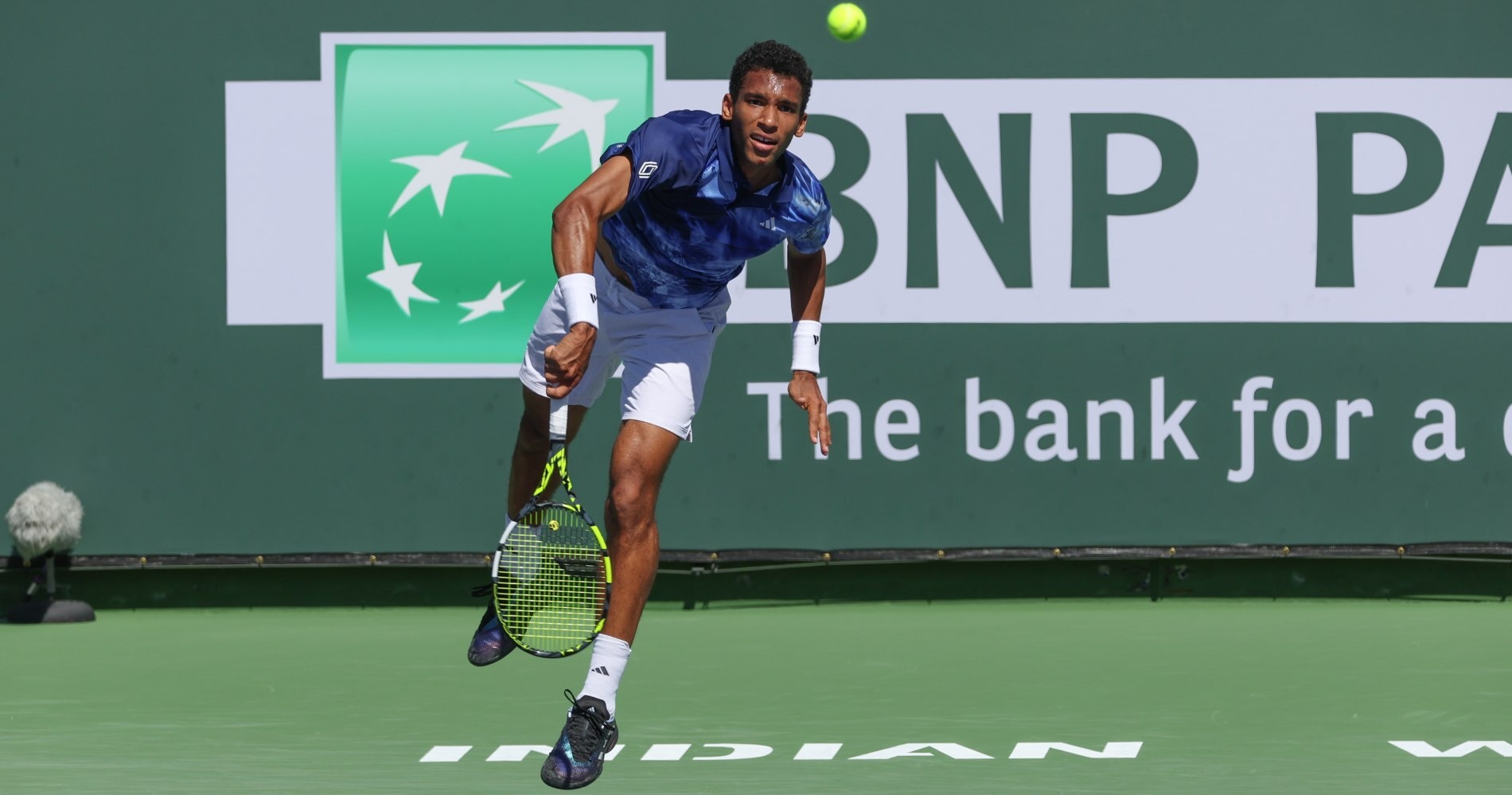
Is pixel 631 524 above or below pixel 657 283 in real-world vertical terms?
below

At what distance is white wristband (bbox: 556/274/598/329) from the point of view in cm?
469

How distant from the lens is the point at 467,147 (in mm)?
8391

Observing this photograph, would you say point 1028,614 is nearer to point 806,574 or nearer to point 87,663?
point 806,574

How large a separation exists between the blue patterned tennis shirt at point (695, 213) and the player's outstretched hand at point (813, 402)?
333mm

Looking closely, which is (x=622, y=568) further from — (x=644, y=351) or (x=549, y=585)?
(x=644, y=351)

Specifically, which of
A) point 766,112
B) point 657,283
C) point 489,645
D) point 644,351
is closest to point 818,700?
point 489,645

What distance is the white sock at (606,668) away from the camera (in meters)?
4.89

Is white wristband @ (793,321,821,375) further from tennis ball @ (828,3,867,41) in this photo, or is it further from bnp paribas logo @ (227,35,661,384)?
bnp paribas logo @ (227,35,661,384)

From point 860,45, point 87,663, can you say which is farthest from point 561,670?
point 860,45

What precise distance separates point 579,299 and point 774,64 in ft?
2.62

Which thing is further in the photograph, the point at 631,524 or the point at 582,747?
the point at 631,524

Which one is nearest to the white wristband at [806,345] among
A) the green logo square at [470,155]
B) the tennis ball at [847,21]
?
the tennis ball at [847,21]

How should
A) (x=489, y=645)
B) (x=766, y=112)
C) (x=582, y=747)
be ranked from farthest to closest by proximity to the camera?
(x=489, y=645) < (x=766, y=112) < (x=582, y=747)

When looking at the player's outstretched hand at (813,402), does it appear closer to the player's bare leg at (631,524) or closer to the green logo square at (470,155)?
the player's bare leg at (631,524)
